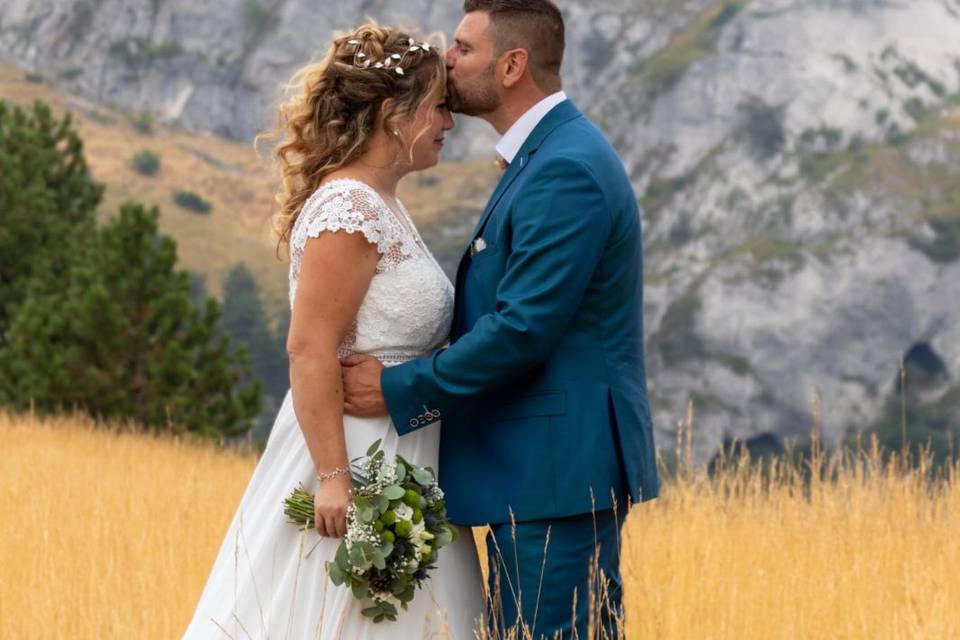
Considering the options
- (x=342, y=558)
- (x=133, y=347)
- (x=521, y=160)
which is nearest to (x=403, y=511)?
(x=342, y=558)

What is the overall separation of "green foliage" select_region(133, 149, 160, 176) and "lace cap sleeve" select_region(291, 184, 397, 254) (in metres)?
119

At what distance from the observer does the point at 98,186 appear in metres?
21.8

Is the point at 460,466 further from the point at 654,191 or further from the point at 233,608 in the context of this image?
the point at 654,191

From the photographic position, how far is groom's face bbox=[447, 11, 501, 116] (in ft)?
11.1

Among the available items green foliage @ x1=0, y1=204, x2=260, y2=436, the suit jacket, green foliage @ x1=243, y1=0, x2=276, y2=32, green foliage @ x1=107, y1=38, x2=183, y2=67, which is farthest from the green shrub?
the suit jacket

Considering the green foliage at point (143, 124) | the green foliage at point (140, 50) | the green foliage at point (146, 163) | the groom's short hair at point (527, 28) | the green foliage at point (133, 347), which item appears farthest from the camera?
the green foliage at point (140, 50)

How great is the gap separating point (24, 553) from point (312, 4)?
499 ft

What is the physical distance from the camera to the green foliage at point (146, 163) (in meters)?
117

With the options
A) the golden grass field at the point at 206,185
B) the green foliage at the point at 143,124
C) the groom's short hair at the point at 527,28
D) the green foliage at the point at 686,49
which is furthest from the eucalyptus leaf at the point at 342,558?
the green foliage at the point at 143,124

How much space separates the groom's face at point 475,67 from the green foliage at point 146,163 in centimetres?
11859

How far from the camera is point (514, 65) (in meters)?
3.38

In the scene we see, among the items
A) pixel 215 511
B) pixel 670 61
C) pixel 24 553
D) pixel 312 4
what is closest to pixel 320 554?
pixel 24 553

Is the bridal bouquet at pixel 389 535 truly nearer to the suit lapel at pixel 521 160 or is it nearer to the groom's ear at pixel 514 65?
the suit lapel at pixel 521 160

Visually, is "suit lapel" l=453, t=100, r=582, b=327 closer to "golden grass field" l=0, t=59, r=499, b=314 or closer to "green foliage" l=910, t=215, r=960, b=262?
"golden grass field" l=0, t=59, r=499, b=314
